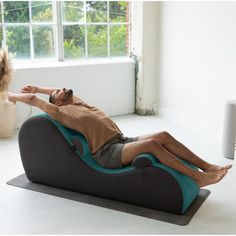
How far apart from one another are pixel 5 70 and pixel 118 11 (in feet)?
6.34

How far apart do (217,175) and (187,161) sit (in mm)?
244

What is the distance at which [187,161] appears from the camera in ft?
8.96

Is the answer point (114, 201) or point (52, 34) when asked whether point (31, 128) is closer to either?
point (114, 201)

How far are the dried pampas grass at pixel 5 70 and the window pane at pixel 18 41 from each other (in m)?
0.47

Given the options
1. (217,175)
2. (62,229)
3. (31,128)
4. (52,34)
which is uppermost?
(52,34)

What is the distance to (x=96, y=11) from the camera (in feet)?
16.7

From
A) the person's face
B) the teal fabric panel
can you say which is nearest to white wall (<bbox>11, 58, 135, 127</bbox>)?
the person's face

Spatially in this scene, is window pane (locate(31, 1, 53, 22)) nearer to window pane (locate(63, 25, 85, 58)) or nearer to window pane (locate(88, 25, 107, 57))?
window pane (locate(63, 25, 85, 58))

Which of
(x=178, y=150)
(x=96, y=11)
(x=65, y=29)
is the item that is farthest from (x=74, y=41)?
(x=178, y=150)

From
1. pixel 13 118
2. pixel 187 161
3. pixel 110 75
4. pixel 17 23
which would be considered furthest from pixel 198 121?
pixel 17 23

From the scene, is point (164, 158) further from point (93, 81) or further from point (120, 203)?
point (93, 81)

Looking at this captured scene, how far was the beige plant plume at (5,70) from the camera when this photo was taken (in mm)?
4121

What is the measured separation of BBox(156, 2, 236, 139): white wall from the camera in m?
4.02

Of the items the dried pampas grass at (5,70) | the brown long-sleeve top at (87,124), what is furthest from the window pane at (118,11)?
the brown long-sleeve top at (87,124)
